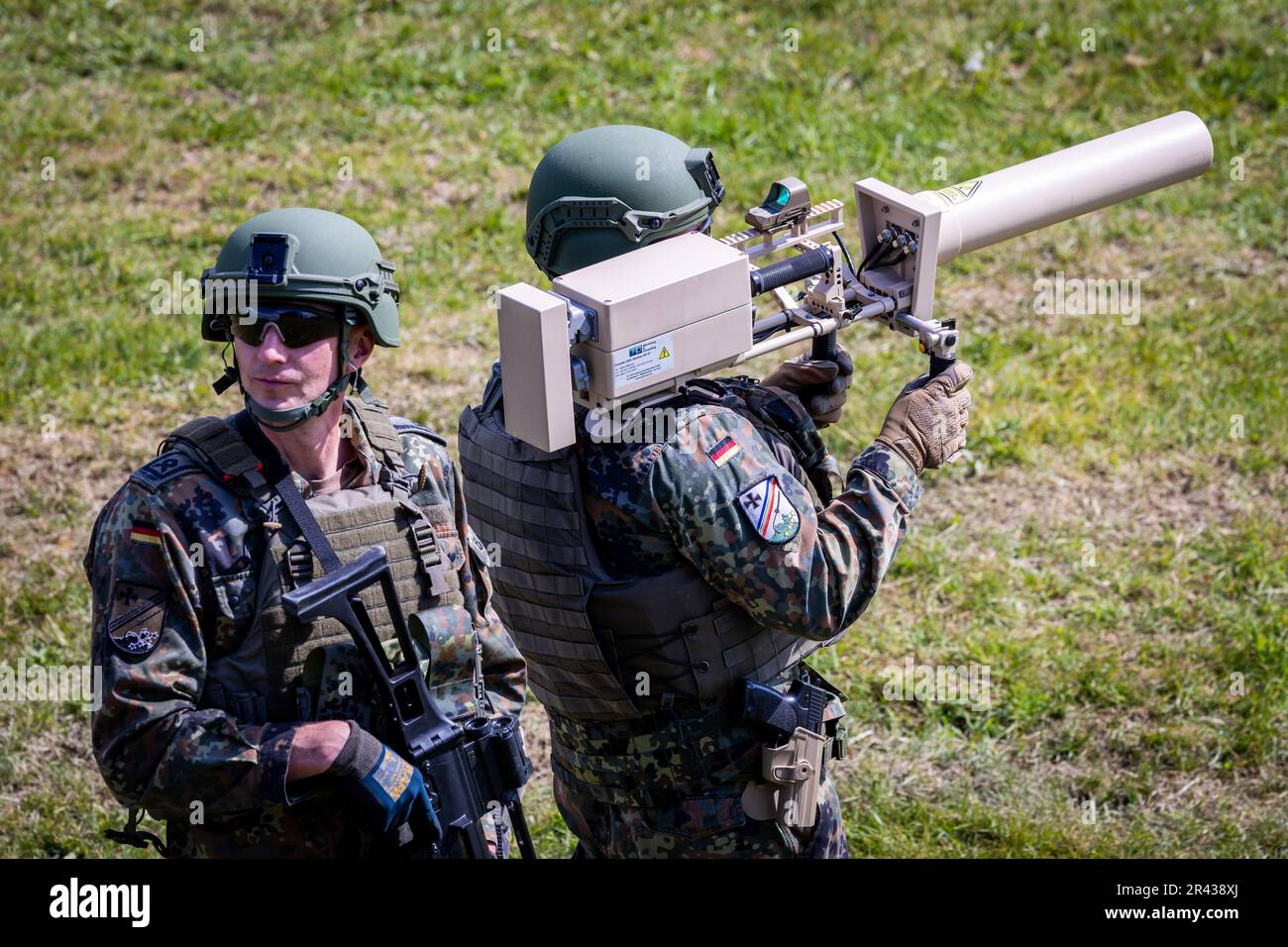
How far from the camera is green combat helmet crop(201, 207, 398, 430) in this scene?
367 cm

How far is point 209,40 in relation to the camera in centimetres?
1048

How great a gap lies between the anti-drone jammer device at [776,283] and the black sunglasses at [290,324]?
0.52 meters

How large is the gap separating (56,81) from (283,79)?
1598 millimetres

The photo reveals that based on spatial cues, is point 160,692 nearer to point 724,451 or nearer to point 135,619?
point 135,619

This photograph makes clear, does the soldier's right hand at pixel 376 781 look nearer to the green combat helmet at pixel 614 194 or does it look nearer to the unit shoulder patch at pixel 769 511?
the unit shoulder patch at pixel 769 511

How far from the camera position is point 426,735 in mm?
3732

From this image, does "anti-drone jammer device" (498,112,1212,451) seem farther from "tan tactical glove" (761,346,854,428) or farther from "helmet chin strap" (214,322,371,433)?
"helmet chin strap" (214,322,371,433)

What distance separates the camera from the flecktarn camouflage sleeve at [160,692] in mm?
3486

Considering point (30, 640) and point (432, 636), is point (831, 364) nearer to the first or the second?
point (432, 636)

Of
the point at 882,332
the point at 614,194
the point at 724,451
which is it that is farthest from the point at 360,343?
the point at 882,332

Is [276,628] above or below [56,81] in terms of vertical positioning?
below

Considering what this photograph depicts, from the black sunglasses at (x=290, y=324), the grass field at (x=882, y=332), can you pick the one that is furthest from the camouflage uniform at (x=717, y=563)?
the grass field at (x=882, y=332)
